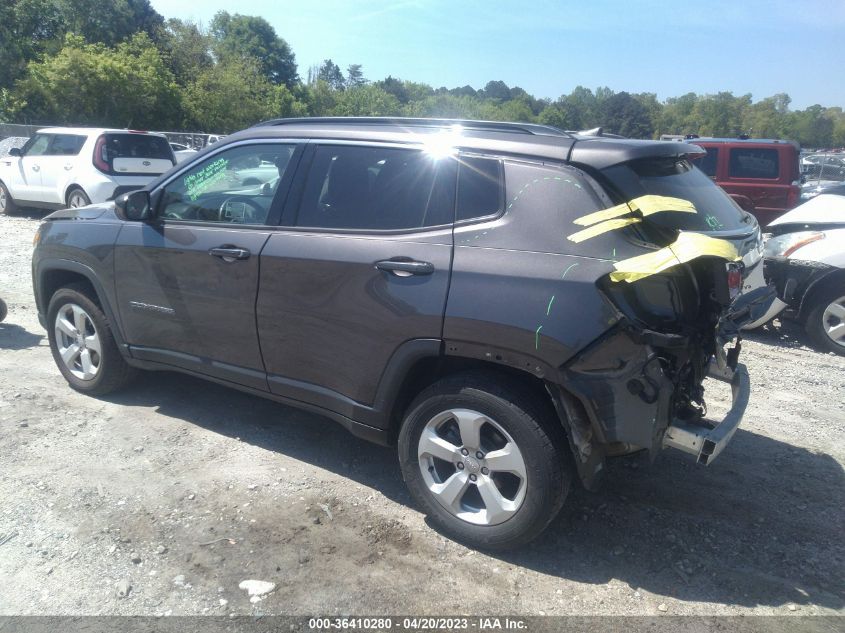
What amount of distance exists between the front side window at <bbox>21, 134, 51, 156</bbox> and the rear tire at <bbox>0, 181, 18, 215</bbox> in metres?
1.15

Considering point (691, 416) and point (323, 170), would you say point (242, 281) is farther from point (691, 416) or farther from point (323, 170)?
point (691, 416)

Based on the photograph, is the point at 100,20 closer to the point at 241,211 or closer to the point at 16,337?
the point at 16,337

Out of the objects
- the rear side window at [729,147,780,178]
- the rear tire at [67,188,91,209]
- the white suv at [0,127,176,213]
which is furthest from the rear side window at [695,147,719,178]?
the rear tire at [67,188,91,209]

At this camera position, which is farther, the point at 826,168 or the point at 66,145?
the point at 826,168

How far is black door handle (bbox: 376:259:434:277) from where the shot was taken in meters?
3.24

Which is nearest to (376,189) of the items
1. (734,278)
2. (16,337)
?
(734,278)

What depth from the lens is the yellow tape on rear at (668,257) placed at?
9.23ft

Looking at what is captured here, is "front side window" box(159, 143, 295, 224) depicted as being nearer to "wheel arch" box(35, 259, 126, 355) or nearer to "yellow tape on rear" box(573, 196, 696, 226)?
"wheel arch" box(35, 259, 126, 355)

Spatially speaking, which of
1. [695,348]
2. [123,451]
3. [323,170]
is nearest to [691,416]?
[695,348]

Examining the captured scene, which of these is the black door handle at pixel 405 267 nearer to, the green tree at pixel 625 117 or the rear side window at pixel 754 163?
the rear side window at pixel 754 163

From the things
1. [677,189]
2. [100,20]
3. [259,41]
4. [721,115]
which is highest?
[259,41]

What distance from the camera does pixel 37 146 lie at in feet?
45.3

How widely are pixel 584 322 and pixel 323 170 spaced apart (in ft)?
5.69

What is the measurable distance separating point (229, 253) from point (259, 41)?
90077mm
